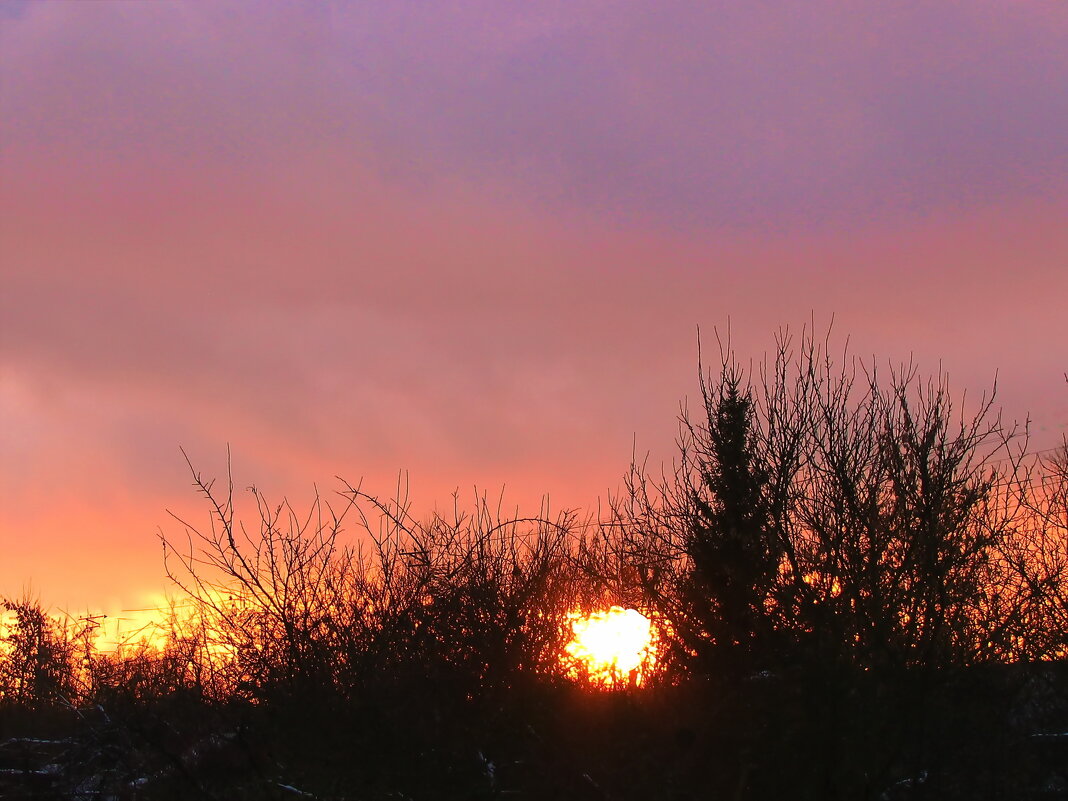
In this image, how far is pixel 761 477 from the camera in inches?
580

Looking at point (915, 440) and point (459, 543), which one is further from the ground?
point (915, 440)

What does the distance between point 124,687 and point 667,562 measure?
340 inches

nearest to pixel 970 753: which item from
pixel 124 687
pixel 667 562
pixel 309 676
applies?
pixel 667 562

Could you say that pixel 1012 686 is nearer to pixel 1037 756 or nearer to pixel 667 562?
pixel 1037 756

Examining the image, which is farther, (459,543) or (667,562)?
(667,562)

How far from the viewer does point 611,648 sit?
12680 mm

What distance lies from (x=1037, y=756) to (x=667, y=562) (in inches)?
261

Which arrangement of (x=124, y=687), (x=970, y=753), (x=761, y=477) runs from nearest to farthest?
(x=970, y=753), (x=124, y=687), (x=761, y=477)

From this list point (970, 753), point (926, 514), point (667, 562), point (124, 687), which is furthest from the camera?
point (667, 562)

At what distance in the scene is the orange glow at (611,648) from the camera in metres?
11.6

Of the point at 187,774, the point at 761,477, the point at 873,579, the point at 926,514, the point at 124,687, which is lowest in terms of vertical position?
the point at 187,774

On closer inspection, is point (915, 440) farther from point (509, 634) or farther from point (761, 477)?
point (509, 634)

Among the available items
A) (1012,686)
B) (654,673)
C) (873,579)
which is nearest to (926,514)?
(873,579)

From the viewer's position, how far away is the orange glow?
11594 mm
